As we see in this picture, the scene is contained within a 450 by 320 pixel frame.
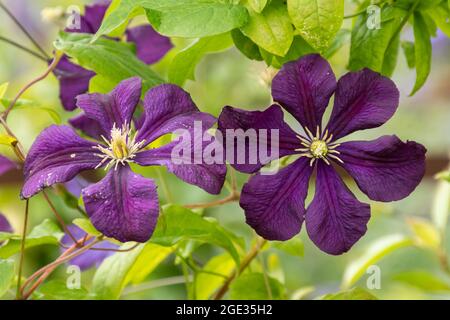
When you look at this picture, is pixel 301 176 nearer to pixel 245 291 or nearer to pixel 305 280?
pixel 245 291

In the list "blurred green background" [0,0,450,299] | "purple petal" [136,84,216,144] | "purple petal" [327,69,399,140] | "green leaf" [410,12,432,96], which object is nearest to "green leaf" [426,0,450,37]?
"green leaf" [410,12,432,96]

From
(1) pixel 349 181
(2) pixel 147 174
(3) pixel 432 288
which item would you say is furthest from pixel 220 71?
(2) pixel 147 174

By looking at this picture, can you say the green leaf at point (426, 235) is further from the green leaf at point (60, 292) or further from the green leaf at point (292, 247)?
the green leaf at point (60, 292)

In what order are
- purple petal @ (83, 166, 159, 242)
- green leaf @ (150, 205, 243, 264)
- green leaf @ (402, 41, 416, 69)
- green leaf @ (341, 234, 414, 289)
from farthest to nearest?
green leaf @ (341, 234, 414, 289) → green leaf @ (402, 41, 416, 69) → green leaf @ (150, 205, 243, 264) → purple petal @ (83, 166, 159, 242)

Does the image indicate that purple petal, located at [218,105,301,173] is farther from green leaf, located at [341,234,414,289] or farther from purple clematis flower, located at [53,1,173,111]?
green leaf, located at [341,234,414,289]

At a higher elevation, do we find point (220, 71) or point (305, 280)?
point (220, 71)

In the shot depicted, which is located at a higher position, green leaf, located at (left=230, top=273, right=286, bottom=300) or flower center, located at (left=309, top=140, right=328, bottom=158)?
flower center, located at (left=309, top=140, right=328, bottom=158)
